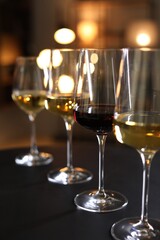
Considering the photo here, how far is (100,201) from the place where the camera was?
0.80m

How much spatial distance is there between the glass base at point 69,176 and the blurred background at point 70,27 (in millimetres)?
3216

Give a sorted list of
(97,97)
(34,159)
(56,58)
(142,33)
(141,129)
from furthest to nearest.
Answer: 1. (142,33)
2. (34,159)
3. (56,58)
4. (97,97)
5. (141,129)

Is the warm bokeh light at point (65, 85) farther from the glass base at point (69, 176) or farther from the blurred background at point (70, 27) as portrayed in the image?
the blurred background at point (70, 27)

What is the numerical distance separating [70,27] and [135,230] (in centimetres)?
390

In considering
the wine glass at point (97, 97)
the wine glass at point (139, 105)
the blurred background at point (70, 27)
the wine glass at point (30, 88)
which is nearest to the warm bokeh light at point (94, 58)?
the wine glass at point (97, 97)

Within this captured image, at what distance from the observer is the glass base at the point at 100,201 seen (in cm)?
75

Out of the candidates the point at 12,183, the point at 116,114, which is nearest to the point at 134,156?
the point at 12,183

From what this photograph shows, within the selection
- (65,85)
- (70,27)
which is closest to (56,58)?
(65,85)

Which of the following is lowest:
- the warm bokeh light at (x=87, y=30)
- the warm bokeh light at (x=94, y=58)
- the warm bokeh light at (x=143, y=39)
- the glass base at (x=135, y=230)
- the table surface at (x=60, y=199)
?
the glass base at (x=135, y=230)

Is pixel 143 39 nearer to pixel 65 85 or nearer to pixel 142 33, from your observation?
pixel 142 33

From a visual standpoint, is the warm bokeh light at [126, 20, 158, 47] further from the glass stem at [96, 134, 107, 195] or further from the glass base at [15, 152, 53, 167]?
the glass stem at [96, 134, 107, 195]

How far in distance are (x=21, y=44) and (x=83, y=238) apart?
13.0ft

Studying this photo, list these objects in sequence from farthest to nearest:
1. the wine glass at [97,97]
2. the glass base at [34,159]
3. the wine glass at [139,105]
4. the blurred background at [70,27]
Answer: the blurred background at [70,27] → the glass base at [34,159] → the wine glass at [97,97] → the wine glass at [139,105]

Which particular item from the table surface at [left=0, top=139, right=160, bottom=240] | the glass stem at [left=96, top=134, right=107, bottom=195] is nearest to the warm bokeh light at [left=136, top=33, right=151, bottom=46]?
the table surface at [left=0, top=139, right=160, bottom=240]
